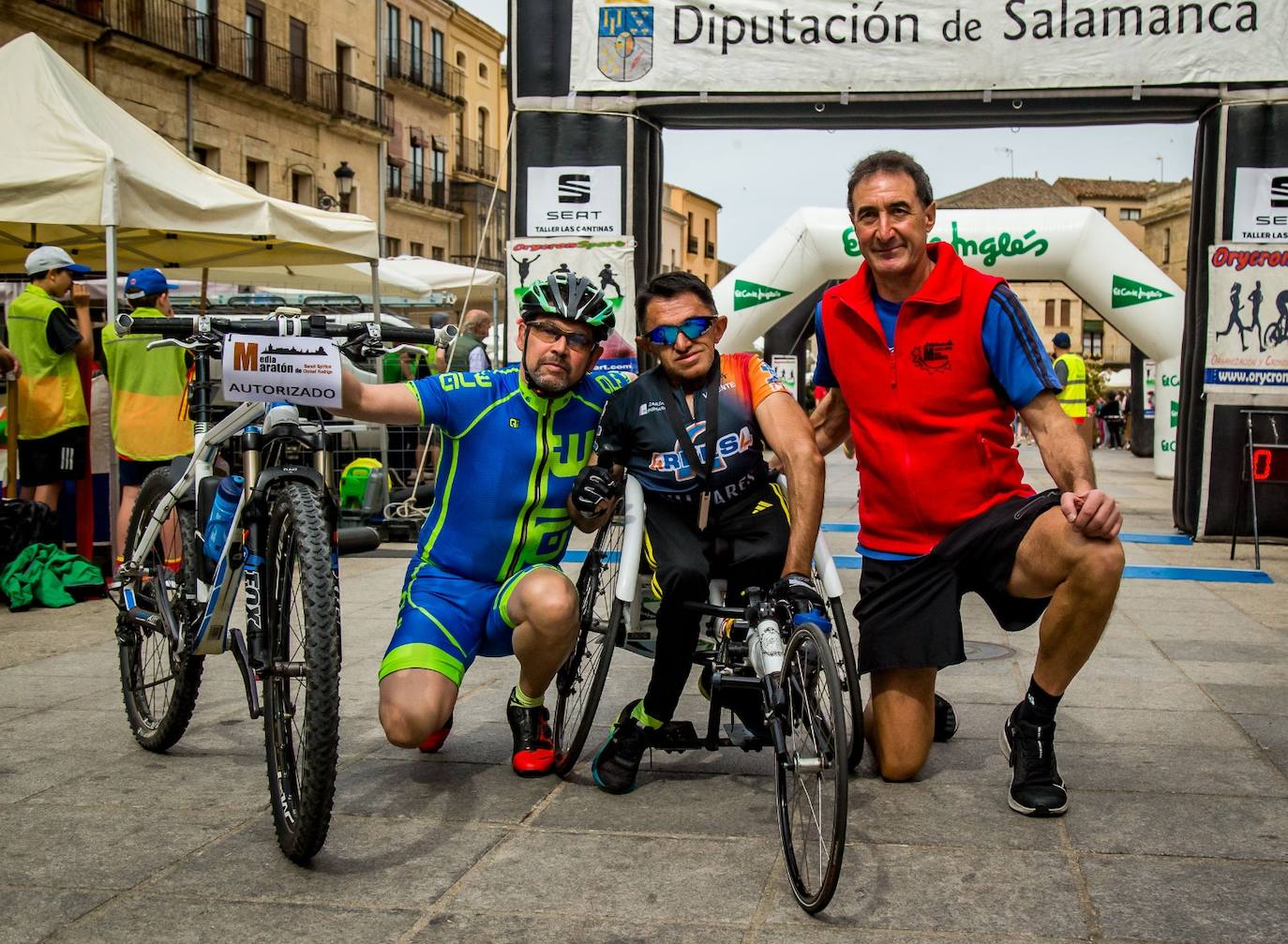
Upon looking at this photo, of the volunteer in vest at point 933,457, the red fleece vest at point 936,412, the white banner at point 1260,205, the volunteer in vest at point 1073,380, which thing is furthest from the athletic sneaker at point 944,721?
the volunteer in vest at point 1073,380

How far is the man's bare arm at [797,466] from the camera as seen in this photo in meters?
4.04

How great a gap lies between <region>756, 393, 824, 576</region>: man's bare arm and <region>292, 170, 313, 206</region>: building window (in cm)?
3758

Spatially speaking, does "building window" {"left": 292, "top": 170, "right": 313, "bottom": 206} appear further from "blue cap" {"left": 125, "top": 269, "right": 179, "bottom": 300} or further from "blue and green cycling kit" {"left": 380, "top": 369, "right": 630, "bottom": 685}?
"blue and green cycling kit" {"left": 380, "top": 369, "right": 630, "bottom": 685}

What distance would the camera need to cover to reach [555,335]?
14.3ft

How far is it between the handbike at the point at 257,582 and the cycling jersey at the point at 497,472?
10.2 inches

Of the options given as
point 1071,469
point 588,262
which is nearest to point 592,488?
point 1071,469

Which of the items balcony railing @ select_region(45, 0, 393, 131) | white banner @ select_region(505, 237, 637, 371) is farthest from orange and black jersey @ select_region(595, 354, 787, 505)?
balcony railing @ select_region(45, 0, 393, 131)

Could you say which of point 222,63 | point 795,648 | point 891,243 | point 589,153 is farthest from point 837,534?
point 222,63

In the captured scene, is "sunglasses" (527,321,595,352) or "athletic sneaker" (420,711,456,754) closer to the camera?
"sunglasses" (527,321,595,352)

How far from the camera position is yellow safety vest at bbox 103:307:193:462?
827 cm

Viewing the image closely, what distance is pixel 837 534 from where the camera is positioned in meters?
12.0

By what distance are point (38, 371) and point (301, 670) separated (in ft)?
19.7

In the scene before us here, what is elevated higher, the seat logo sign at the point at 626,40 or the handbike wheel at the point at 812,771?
the seat logo sign at the point at 626,40

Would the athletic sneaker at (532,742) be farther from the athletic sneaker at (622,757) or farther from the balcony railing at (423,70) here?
the balcony railing at (423,70)
